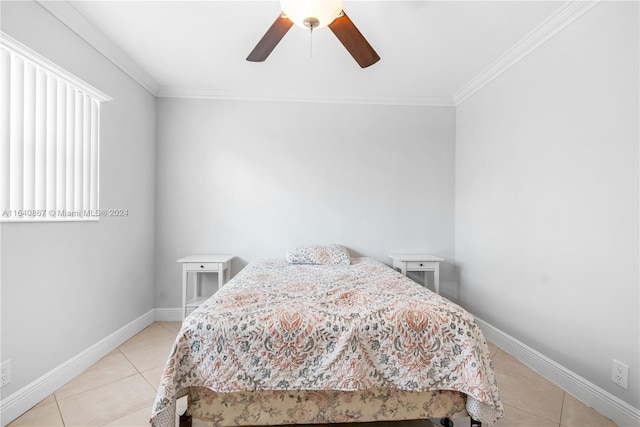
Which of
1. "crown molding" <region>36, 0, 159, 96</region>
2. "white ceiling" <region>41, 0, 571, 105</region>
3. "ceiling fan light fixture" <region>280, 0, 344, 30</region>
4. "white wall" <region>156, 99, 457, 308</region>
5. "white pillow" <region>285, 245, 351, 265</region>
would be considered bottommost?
"white pillow" <region>285, 245, 351, 265</region>

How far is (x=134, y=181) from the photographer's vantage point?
9.39 feet

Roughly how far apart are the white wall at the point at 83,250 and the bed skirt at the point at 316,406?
1.21 meters

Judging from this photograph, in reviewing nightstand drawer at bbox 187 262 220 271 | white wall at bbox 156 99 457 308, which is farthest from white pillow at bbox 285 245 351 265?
nightstand drawer at bbox 187 262 220 271

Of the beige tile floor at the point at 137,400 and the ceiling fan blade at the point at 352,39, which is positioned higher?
the ceiling fan blade at the point at 352,39

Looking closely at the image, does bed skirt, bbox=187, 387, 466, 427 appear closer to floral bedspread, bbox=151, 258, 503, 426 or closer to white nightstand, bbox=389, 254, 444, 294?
floral bedspread, bbox=151, 258, 503, 426

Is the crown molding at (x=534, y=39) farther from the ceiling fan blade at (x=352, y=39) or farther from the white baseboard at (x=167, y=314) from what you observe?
the white baseboard at (x=167, y=314)

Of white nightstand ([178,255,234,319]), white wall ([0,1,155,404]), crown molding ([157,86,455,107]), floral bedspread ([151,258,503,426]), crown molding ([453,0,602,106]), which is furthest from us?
crown molding ([157,86,455,107])

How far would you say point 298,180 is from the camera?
3.35m

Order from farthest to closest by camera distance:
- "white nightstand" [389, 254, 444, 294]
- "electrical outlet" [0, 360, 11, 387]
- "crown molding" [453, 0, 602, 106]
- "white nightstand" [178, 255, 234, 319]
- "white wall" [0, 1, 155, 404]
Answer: "white nightstand" [389, 254, 444, 294] < "white nightstand" [178, 255, 234, 319] < "crown molding" [453, 0, 602, 106] < "white wall" [0, 1, 155, 404] < "electrical outlet" [0, 360, 11, 387]

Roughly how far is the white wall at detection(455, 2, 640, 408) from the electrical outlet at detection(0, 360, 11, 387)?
3.35 metres

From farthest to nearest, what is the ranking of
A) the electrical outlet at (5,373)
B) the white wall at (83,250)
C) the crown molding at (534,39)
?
the crown molding at (534,39)
the white wall at (83,250)
the electrical outlet at (5,373)

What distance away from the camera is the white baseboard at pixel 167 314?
10.7 ft

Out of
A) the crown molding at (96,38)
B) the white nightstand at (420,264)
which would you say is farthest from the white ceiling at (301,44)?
the white nightstand at (420,264)

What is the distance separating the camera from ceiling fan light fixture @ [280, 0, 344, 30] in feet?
4.62
